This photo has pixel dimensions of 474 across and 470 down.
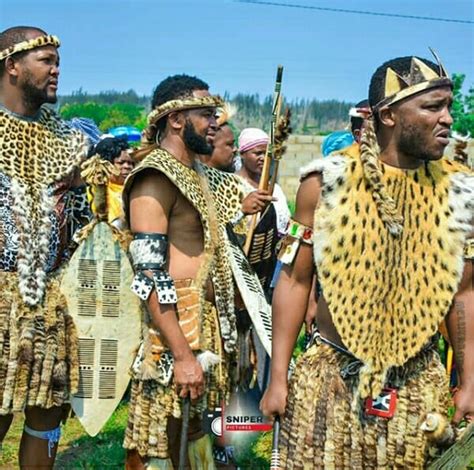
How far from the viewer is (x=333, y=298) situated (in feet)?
11.0

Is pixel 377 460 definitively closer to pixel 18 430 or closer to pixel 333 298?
pixel 333 298

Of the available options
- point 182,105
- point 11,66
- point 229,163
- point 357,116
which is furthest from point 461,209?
point 229,163

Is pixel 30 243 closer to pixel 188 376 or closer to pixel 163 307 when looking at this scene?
pixel 163 307

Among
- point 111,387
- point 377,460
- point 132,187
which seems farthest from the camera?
point 111,387

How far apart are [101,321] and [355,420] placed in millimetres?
1599

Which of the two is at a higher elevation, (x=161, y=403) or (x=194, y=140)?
(x=194, y=140)

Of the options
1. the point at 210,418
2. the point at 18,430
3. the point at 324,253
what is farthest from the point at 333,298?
the point at 18,430

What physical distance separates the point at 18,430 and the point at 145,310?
8.42 ft

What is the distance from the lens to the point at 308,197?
11.2 ft

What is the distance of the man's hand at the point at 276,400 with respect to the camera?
3.44 m

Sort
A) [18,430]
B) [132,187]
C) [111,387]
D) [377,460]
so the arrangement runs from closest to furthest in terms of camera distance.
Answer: [377,460] < [132,187] < [111,387] < [18,430]

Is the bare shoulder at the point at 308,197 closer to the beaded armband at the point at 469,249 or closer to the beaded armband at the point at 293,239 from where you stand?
the beaded armband at the point at 293,239

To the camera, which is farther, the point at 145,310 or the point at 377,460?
the point at 145,310

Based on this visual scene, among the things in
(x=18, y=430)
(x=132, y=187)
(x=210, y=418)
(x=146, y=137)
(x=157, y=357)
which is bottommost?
(x=18, y=430)
